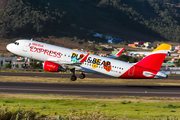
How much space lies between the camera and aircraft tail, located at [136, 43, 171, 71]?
40406mm

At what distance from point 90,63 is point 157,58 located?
436 inches

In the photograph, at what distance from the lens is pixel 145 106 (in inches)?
1020

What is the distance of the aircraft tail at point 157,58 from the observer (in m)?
40.4

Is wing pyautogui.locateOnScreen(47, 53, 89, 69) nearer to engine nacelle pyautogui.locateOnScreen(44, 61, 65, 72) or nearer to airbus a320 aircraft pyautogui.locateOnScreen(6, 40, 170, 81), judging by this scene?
airbus a320 aircraft pyautogui.locateOnScreen(6, 40, 170, 81)

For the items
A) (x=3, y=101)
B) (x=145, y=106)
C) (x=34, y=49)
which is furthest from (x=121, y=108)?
(x=34, y=49)

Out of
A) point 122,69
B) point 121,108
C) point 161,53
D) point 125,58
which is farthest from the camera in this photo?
point 125,58

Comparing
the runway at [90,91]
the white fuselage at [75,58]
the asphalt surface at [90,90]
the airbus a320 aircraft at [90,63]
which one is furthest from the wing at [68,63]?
the runway at [90,91]

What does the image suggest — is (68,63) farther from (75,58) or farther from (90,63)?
(90,63)

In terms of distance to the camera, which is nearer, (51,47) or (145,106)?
(145,106)

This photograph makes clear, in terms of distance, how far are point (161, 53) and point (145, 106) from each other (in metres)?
16.5

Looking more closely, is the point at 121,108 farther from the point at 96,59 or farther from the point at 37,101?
the point at 96,59

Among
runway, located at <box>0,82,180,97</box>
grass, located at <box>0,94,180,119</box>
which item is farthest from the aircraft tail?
grass, located at <box>0,94,180,119</box>

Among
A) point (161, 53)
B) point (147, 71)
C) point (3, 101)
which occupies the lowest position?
point (3, 101)

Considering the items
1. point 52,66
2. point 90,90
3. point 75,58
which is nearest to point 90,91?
point 90,90
